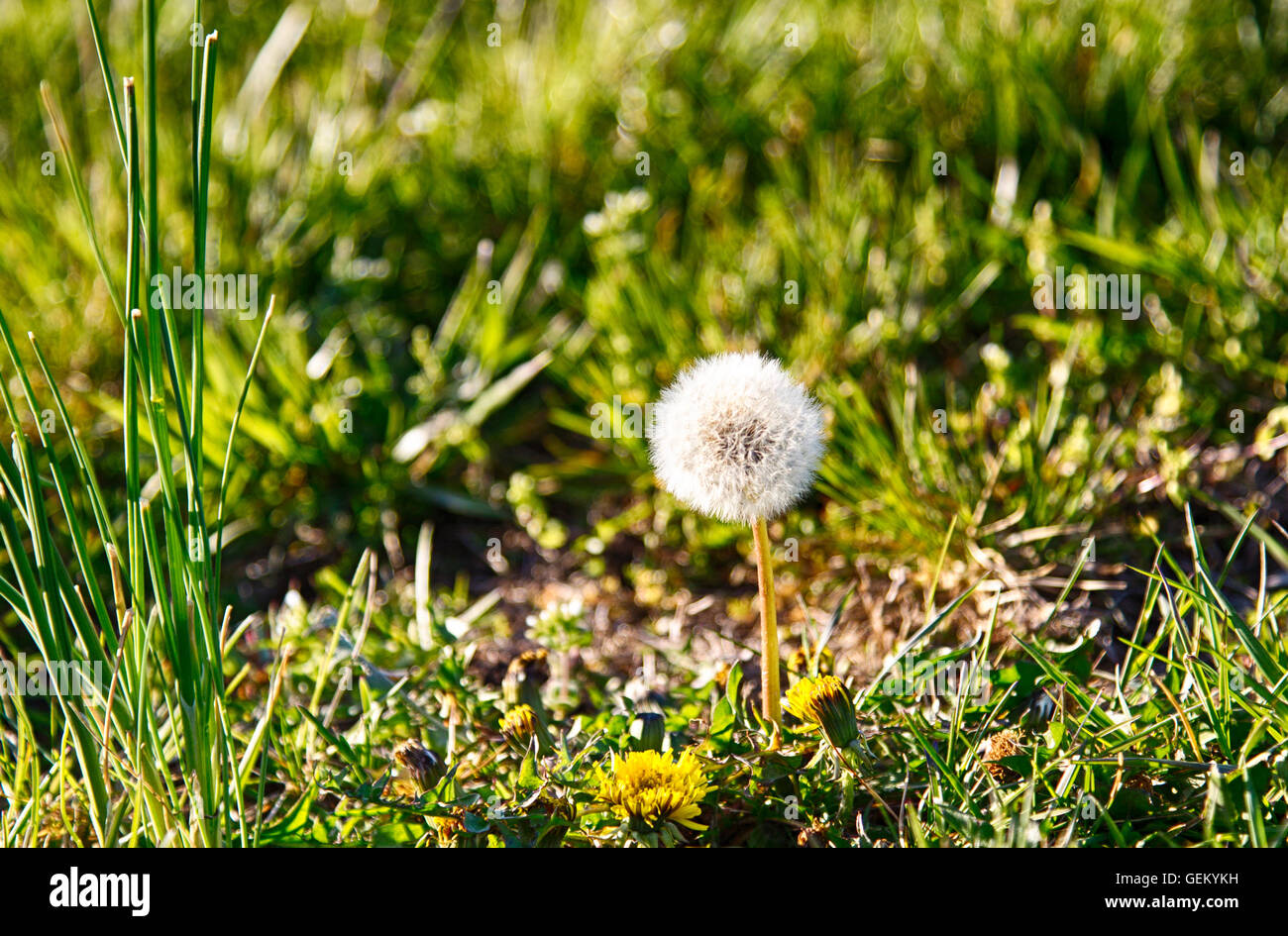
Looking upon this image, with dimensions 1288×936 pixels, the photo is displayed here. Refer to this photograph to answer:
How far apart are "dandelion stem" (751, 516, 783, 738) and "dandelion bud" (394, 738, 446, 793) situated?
59 cm

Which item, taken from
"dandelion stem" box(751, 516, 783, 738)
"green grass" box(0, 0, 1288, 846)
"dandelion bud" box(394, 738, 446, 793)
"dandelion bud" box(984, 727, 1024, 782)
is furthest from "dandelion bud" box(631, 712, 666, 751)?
"dandelion bud" box(984, 727, 1024, 782)

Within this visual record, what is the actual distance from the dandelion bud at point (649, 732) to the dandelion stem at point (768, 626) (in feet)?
0.61

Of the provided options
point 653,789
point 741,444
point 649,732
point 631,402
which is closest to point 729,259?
point 631,402

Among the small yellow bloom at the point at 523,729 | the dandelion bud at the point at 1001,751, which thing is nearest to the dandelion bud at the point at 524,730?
the small yellow bloom at the point at 523,729

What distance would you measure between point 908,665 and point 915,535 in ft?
1.60

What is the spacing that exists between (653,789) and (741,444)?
0.58 meters

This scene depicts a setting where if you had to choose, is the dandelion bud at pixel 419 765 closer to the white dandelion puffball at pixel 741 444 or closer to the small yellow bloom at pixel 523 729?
the small yellow bloom at pixel 523 729

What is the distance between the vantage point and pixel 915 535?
7.75ft

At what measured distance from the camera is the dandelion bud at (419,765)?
1771 millimetres

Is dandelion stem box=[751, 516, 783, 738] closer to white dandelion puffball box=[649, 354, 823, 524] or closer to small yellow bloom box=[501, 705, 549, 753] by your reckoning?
white dandelion puffball box=[649, 354, 823, 524]

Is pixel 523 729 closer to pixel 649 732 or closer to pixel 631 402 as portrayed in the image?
pixel 649 732

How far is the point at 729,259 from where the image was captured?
3016mm
